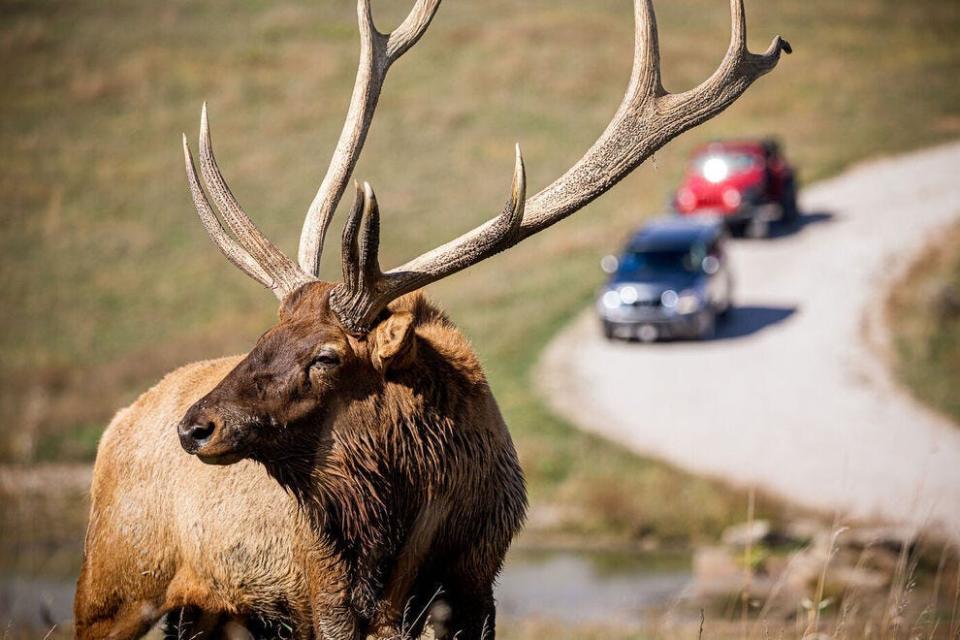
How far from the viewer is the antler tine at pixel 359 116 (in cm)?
655

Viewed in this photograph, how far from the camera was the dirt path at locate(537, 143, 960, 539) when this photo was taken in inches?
754

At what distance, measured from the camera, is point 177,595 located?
6.27m

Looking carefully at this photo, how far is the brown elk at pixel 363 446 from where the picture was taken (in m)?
5.43

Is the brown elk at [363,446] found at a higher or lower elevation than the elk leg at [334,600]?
higher

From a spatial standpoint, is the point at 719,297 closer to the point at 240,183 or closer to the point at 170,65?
the point at 240,183

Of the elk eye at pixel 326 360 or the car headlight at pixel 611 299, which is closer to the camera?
the elk eye at pixel 326 360

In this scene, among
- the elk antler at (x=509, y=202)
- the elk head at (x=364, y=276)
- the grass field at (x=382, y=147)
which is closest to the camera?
the elk head at (x=364, y=276)

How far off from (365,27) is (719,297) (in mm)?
20910

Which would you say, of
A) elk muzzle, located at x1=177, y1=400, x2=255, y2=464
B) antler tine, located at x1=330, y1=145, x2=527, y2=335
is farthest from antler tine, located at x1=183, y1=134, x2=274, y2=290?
elk muzzle, located at x1=177, y1=400, x2=255, y2=464

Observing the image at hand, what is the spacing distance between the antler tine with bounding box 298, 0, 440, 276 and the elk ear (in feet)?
3.25

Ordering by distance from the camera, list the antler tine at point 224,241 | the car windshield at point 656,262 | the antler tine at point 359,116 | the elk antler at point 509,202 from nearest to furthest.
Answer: the elk antler at point 509,202, the antler tine at point 224,241, the antler tine at point 359,116, the car windshield at point 656,262

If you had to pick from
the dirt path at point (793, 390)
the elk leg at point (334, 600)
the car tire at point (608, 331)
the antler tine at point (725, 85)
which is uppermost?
the antler tine at point (725, 85)

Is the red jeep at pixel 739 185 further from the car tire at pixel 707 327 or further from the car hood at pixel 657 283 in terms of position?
the car hood at pixel 657 283

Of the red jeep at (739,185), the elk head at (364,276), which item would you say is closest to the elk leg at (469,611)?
the elk head at (364,276)
